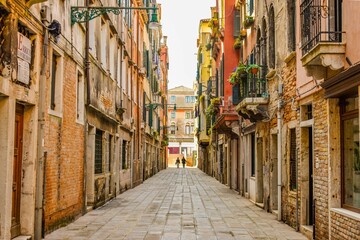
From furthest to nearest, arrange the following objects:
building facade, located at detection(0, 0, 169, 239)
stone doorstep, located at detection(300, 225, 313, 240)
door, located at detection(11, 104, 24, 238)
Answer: stone doorstep, located at detection(300, 225, 313, 240)
door, located at detection(11, 104, 24, 238)
building facade, located at detection(0, 0, 169, 239)

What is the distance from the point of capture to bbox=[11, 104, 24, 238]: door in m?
9.10

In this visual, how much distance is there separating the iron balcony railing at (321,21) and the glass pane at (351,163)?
56.9 inches

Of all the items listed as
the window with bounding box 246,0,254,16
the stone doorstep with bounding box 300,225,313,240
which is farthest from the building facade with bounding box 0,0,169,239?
the stone doorstep with bounding box 300,225,313,240

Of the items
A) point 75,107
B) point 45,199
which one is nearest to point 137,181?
point 75,107

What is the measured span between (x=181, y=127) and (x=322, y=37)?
7751 cm

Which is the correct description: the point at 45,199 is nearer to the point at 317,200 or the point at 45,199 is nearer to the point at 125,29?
the point at 317,200

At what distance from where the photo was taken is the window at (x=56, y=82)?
11250 millimetres

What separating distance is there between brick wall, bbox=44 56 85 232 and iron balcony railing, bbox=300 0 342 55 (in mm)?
5109

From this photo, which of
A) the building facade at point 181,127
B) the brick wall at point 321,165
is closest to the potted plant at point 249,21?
the brick wall at point 321,165

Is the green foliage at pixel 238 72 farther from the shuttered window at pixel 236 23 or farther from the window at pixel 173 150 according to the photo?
the window at pixel 173 150

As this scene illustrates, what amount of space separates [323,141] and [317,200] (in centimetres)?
121

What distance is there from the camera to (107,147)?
18812mm

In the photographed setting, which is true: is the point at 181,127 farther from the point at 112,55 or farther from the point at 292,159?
the point at 292,159

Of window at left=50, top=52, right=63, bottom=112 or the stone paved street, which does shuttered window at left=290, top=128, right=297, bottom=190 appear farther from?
window at left=50, top=52, right=63, bottom=112
